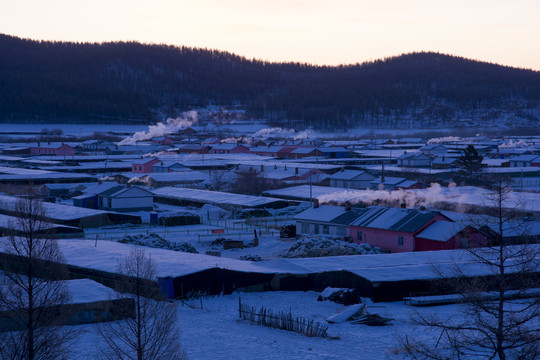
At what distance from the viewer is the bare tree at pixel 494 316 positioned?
9.15 m

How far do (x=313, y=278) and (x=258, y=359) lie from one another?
622 cm

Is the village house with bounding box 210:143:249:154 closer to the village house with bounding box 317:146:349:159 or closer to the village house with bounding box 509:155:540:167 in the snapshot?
the village house with bounding box 317:146:349:159

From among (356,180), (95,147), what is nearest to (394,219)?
(356,180)

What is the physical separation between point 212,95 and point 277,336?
594 feet

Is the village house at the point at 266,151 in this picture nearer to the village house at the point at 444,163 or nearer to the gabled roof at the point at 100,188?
the village house at the point at 444,163

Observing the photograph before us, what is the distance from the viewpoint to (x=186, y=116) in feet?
516

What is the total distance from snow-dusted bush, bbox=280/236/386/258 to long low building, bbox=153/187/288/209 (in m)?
12.2

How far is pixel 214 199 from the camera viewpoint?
3709cm

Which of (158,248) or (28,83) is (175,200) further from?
(28,83)

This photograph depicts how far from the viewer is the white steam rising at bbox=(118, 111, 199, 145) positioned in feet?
331

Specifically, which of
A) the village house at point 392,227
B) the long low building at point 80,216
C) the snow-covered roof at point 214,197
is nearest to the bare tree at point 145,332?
the village house at point 392,227

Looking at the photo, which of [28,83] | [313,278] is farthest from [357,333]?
[28,83]

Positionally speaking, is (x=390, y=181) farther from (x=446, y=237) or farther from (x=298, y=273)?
(x=298, y=273)

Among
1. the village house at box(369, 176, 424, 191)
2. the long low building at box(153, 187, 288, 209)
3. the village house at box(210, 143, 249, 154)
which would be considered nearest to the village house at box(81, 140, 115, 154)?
the village house at box(210, 143, 249, 154)
